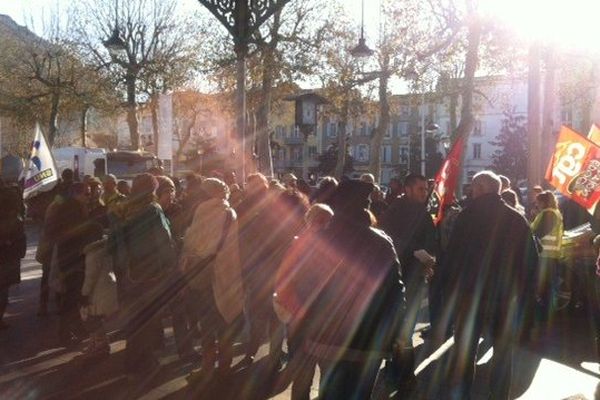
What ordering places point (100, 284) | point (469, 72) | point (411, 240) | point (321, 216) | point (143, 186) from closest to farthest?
point (321, 216), point (143, 186), point (411, 240), point (100, 284), point (469, 72)

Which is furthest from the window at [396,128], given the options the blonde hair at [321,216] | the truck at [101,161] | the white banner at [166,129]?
the blonde hair at [321,216]

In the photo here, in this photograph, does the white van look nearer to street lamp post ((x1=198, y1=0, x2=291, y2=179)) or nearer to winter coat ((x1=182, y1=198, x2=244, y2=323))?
street lamp post ((x1=198, y1=0, x2=291, y2=179))

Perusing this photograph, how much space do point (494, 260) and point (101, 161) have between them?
28433 millimetres

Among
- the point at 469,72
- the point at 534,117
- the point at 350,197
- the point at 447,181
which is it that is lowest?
the point at 447,181

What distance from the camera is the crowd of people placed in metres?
3.93

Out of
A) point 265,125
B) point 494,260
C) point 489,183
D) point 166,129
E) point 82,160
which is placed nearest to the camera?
point 494,260

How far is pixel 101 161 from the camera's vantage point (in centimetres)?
3183

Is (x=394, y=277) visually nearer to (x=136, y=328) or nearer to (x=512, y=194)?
(x=136, y=328)

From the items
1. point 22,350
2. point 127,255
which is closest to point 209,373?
point 127,255

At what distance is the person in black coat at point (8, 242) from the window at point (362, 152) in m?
79.0

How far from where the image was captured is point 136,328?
631 centimetres

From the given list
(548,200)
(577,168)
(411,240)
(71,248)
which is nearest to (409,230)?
(411,240)

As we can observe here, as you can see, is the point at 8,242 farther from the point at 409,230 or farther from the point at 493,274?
the point at 493,274

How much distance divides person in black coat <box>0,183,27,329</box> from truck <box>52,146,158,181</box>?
21324 millimetres
